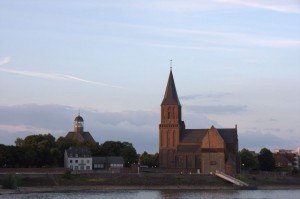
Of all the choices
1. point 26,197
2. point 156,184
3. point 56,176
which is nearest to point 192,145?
point 156,184

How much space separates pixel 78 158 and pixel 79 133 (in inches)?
1260

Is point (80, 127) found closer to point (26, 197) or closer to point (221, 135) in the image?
Answer: point (221, 135)

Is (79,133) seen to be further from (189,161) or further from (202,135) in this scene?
(189,161)

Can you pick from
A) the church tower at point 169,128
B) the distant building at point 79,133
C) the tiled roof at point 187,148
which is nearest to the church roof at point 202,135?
the tiled roof at point 187,148

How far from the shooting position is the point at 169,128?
15012 centimetres

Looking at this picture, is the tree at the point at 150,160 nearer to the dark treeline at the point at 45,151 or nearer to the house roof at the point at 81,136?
the dark treeline at the point at 45,151

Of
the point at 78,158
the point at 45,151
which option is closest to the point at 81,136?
the point at 78,158

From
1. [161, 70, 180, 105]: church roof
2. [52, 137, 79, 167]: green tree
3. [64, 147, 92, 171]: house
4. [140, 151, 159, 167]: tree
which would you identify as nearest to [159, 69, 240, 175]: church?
[161, 70, 180, 105]: church roof

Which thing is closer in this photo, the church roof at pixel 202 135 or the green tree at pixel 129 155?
the church roof at pixel 202 135

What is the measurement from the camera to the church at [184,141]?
5600 inches

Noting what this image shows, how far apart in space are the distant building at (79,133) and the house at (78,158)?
25911 millimetres

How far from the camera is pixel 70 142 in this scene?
15100cm

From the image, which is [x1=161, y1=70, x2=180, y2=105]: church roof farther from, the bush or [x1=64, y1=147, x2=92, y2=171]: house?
the bush

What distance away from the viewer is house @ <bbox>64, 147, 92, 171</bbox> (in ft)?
471
